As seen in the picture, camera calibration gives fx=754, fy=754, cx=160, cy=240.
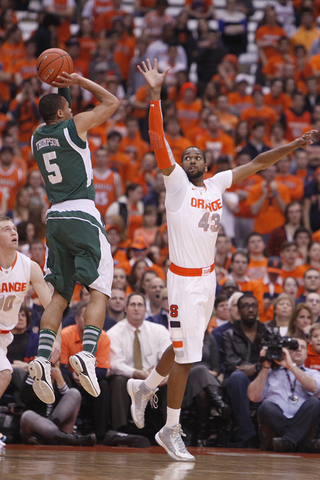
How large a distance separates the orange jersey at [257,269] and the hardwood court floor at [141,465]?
14.3ft

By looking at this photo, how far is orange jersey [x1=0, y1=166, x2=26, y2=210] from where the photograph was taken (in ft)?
46.2

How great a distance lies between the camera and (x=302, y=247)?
13000 mm

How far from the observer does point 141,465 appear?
6695 mm

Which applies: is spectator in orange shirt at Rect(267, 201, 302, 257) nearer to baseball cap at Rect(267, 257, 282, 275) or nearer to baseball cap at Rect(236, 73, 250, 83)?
baseball cap at Rect(267, 257, 282, 275)

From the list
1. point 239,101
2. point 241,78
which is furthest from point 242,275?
point 241,78

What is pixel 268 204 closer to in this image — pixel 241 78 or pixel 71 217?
pixel 241 78

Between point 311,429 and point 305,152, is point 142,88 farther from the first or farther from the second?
point 311,429

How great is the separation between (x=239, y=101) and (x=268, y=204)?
4.08m

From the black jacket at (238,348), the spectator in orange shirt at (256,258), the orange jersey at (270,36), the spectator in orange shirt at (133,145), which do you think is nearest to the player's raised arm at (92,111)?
the black jacket at (238,348)

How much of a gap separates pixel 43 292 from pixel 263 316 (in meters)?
4.67

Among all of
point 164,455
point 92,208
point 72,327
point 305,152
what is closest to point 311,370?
point 164,455

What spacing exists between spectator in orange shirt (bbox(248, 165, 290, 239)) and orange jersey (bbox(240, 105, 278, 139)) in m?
2.45

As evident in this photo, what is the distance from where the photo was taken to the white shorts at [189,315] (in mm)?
7203

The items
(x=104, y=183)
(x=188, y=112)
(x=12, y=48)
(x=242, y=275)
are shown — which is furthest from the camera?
(x=12, y=48)
